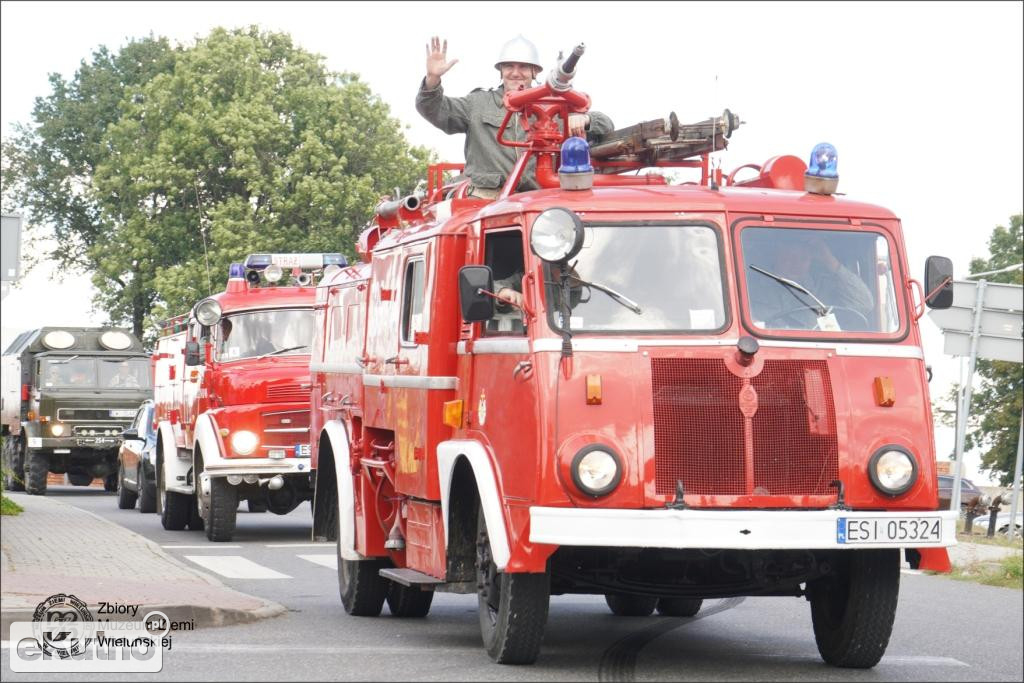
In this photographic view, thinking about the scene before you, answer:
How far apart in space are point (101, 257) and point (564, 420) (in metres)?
50.4

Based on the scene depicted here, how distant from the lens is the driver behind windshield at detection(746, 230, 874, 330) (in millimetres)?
10062

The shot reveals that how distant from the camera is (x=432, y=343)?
11258 millimetres

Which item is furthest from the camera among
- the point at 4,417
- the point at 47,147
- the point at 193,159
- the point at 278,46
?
the point at 47,147

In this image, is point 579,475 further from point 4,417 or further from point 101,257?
point 101,257

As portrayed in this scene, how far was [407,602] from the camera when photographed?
13289 millimetres

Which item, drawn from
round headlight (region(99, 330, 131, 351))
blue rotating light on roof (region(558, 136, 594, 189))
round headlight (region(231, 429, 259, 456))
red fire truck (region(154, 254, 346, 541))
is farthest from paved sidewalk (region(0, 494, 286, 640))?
round headlight (region(99, 330, 131, 351))

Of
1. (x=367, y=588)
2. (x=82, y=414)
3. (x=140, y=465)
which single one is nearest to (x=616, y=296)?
(x=367, y=588)

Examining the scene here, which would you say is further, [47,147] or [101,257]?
[47,147]

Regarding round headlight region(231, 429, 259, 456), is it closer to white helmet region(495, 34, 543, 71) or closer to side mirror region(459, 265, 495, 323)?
white helmet region(495, 34, 543, 71)

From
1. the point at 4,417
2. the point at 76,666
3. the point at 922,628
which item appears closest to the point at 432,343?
the point at 76,666

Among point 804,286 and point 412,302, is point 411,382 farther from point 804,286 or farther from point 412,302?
point 804,286

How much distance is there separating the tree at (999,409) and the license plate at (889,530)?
55.9m

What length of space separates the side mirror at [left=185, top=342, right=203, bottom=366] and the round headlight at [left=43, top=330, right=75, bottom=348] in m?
16.1

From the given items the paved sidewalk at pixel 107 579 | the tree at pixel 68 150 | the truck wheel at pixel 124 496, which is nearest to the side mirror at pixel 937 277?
the paved sidewalk at pixel 107 579
